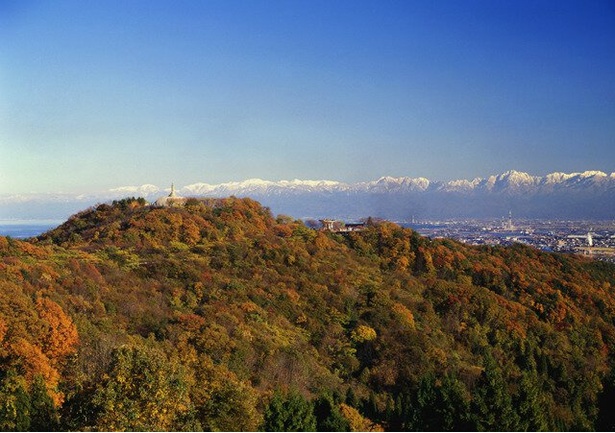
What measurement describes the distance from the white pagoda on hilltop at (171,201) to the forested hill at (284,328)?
3.37ft

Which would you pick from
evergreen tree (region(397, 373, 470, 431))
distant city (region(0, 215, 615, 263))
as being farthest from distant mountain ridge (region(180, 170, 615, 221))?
evergreen tree (region(397, 373, 470, 431))

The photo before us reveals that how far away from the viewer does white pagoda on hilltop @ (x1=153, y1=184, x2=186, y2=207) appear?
40688mm

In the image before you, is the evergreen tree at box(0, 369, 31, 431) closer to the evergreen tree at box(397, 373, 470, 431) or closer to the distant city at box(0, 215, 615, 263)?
the evergreen tree at box(397, 373, 470, 431)

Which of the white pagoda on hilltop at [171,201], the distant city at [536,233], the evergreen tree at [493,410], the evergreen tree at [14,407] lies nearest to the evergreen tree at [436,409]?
the evergreen tree at [493,410]

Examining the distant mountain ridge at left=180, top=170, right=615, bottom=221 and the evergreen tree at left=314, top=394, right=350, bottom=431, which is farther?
the distant mountain ridge at left=180, top=170, right=615, bottom=221

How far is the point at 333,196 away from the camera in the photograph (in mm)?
108438

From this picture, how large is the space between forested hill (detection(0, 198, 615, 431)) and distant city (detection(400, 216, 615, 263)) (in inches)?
786

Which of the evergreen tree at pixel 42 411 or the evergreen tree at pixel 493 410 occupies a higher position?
the evergreen tree at pixel 42 411

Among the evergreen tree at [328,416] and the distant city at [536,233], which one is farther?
the distant city at [536,233]

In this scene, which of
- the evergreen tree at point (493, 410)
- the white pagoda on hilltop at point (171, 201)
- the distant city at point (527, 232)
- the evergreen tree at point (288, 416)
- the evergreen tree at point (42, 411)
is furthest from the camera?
the distant city at point (527, 232)

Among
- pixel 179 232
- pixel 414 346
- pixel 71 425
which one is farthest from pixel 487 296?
pixel 71 425

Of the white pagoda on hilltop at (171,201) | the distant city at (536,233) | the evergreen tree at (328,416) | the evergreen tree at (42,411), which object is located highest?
the white pagoda on hilltop at (171,201)

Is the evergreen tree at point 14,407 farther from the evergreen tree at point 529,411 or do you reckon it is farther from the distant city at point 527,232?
the distant city at point 527,232

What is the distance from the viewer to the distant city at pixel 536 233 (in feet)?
215
